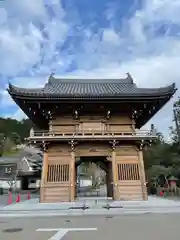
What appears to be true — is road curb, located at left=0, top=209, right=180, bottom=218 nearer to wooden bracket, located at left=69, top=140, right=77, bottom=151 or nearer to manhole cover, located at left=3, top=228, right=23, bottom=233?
manhole cover, located at left=3, top=228, right=23, bottom=233

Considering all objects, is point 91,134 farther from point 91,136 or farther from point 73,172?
point 73,172

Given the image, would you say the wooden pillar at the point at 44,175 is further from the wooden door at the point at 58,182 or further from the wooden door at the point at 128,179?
the wooden door at the point at 128,179

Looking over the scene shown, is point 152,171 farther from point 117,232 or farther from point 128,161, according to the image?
point 117,232

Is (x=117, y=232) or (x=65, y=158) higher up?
(x=65, y=158)

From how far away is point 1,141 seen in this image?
8744 cm

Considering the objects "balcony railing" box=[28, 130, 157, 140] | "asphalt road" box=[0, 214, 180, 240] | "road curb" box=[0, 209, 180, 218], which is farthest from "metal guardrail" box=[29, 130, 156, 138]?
"asphalt road" box=[0, 214, 180, 240]

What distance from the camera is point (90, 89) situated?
84.3 ft

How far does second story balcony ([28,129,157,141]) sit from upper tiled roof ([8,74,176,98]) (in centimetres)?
291

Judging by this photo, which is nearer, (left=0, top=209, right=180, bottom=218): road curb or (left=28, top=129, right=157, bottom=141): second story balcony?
(left=0, top=209, right=180, bottom=218): road curb

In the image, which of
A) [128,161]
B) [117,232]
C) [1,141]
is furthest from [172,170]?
[1,141]

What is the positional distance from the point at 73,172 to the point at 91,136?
10.0 ft

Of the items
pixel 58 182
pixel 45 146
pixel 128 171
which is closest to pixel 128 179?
pixel 128 171

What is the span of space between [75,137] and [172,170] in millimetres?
22194

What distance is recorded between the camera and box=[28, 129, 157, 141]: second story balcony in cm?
2129
